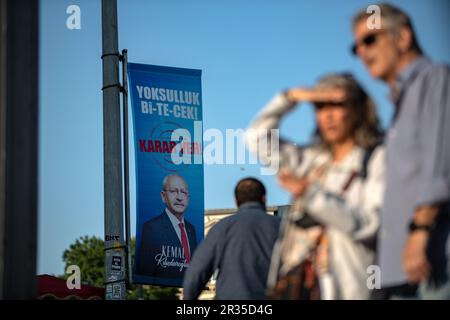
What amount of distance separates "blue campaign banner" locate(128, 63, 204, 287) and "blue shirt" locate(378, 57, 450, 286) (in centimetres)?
569

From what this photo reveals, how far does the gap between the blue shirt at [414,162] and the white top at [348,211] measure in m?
0.08

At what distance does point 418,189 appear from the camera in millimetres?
4207

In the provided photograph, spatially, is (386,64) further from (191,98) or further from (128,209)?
(128,209)

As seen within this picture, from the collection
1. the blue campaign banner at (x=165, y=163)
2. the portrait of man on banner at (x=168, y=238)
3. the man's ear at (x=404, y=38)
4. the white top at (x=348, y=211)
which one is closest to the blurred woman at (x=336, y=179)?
the white top at (x=348, y=211)

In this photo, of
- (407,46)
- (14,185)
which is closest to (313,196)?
(407,46)

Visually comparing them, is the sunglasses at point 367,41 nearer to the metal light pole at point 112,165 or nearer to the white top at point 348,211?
the white top at point 348,211

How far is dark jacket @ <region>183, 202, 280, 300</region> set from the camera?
5.65m

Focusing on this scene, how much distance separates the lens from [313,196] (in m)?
4.41

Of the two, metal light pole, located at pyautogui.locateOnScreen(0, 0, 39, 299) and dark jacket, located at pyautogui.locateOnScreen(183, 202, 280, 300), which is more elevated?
metal light pole, located at pyautogui.locateOnScreen(0, 0, 39, 299)

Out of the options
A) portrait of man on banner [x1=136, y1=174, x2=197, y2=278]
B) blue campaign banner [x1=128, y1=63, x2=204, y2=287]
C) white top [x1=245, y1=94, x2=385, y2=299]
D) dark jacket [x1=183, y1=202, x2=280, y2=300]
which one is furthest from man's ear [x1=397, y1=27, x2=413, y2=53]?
portrait of man on banner [x1=136, y1=174, x2=197, y2=278]

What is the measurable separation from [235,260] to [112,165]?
17.8ft

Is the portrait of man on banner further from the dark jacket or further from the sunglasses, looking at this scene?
the sunglasses
